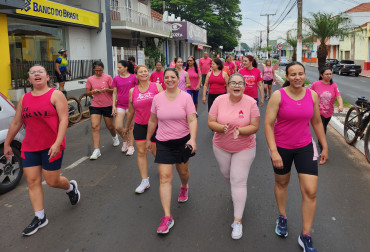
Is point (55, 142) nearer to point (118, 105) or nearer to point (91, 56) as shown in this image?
point (118, 105)

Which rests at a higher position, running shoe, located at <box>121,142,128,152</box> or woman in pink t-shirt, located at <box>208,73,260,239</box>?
woman in pink t-shirt, located at <box>208,73,260,239</box>

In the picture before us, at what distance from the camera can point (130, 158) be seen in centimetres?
657

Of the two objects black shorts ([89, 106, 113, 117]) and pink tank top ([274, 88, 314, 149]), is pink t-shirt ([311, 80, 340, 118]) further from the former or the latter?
black shorts ([89, 106, 113, 117])

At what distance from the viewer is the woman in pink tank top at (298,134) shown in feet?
10.7

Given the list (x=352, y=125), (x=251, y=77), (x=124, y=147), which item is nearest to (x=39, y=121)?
(x=124, y=147)

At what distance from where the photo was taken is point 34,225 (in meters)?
3.72

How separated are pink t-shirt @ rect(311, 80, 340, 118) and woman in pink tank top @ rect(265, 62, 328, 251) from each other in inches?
116

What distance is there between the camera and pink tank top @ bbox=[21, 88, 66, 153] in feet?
11.9

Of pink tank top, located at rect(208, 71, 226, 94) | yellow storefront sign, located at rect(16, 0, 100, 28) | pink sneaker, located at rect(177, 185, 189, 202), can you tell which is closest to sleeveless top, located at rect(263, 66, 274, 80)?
pink tank top, located at rect(208, 71, 226, 94)

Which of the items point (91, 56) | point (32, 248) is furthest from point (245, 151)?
point (91, 56)

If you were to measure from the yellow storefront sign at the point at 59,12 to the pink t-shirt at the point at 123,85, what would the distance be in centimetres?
962

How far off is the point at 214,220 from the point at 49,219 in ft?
6.28

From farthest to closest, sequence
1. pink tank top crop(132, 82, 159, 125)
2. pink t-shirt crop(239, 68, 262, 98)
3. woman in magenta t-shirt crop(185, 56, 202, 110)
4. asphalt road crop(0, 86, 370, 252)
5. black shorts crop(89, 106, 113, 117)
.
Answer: woman in magenta t-shirt crop(185, 56, 202, 110)
pink t-shirt crop(239, 68, 262, 98)
black shorts crop(89, 106, 113, 117)
pink tank top crop(132, 82, 159, 125)
asphalt road crop(0, 86, 370, 252)

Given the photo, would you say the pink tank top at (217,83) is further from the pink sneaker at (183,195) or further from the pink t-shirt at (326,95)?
the pink sneaker at (183,195)
